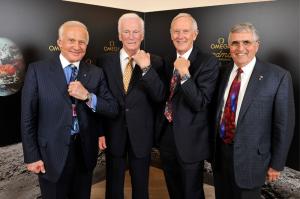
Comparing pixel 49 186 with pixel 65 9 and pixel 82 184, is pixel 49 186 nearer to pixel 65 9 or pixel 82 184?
pixel 82 184

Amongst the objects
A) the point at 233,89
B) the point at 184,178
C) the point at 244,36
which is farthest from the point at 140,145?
the point at 244,36

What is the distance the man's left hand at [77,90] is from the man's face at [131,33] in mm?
569

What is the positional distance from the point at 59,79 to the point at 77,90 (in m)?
0.17

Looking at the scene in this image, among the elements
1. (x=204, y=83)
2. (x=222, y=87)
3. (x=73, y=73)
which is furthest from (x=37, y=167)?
(x=222, y=87)

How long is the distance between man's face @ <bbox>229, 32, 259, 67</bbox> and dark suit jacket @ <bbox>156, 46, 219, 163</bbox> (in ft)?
0.87

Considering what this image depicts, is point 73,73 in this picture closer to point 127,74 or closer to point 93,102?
point 93,102

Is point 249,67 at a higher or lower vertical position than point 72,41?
lower

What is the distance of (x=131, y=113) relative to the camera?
7.85 feet

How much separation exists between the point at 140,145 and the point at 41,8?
1.68 metres

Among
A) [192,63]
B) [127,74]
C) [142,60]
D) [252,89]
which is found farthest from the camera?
[127,74]

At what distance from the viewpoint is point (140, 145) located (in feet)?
8.07

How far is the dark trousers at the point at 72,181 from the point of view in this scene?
2162 millimetres

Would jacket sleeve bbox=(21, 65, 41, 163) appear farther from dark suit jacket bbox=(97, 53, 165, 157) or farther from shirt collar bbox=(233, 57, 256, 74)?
shirt collar bbox=(233, 57, 256, 74)

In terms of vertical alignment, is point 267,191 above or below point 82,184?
below
